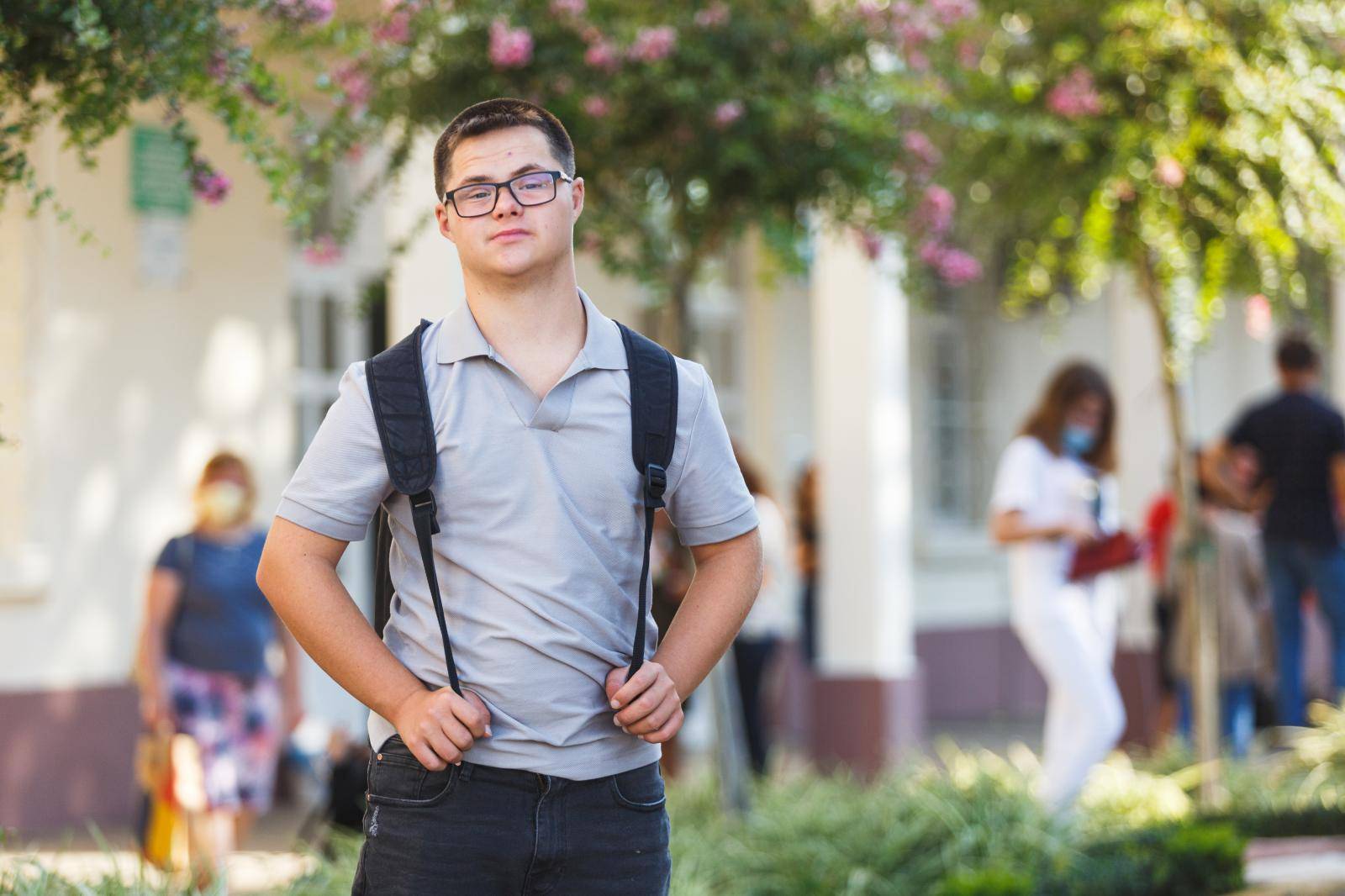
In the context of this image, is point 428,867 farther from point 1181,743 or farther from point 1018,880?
point 1181,743

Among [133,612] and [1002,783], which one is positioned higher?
[133,612]

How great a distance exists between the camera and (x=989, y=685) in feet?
46.2

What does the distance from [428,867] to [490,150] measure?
1.01 meters

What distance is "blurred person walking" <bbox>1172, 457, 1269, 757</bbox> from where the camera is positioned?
916 cm

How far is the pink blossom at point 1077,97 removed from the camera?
21.6ft

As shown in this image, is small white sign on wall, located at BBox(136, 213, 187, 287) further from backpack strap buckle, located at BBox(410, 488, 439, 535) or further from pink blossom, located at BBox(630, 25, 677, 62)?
backpack strap buckle, located at BBox(410, 488, 439, 535)

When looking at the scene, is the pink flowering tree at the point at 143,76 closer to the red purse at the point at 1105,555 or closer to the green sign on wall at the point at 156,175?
the red purse at the point at 1105,555

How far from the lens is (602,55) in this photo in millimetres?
5523

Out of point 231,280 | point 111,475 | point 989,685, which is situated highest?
point 231,280

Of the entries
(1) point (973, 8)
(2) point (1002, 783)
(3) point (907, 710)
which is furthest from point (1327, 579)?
(1) point (973, 8)

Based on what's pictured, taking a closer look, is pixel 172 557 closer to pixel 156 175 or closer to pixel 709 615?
pixel 156 175

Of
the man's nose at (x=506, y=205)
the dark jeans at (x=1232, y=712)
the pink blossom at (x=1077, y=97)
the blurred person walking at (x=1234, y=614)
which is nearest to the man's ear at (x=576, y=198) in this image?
the man's nose at (x=506, y=205)

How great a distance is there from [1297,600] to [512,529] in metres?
7.82

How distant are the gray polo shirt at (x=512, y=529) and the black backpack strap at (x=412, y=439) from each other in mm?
18
